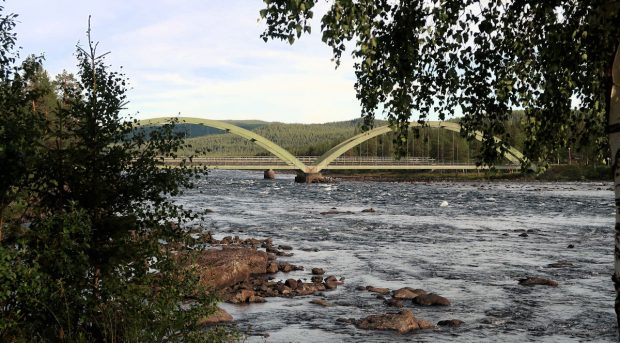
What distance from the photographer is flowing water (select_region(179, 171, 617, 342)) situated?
12.4 metres

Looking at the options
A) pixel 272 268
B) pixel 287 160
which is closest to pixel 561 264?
pixel 272 268

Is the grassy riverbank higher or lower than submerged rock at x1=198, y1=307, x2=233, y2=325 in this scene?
higher

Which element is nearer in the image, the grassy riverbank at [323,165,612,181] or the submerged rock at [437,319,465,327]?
the submerged rock at [437,319,465,327]

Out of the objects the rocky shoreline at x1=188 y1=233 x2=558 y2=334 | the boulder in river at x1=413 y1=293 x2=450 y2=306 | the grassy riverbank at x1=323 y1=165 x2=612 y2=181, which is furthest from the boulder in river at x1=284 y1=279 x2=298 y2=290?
the grassy riverbank at x1=323 y1=165 x2=612 y2=181

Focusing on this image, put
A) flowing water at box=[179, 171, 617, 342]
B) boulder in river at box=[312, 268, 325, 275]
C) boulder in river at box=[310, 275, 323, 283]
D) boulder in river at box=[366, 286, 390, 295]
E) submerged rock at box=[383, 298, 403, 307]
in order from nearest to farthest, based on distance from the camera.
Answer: flowing water at box=[179, 171, 617, 342] → submerged rock at box=[383, 298, 403, 307] → boulder in river at box=[366, 286, 390, 295] → boulder in river at box=[310, 275, 323, 283] → boulder in river at box=[312, 268, 325, 275]

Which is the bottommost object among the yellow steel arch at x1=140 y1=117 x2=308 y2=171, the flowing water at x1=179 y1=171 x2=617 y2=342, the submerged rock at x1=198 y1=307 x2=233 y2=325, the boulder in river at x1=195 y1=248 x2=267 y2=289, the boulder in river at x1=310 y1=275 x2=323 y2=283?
the flowing water at x1=179 y1=171 x2=617 y2=342

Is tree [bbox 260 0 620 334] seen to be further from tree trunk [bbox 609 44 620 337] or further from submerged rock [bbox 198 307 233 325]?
submerged rock [bbox 198 307 233 325]

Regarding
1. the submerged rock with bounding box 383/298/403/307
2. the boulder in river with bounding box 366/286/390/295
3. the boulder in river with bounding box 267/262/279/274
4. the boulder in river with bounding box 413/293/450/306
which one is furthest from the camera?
the boulder in river with bounding box 267/262/279/274

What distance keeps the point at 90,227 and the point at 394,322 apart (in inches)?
293

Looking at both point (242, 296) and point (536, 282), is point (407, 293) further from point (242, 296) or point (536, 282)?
point (536, 282)

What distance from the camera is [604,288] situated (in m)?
16.2

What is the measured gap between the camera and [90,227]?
6746 mm

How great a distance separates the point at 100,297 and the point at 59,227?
103cm

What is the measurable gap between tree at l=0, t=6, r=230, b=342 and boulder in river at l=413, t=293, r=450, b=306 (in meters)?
8.23
